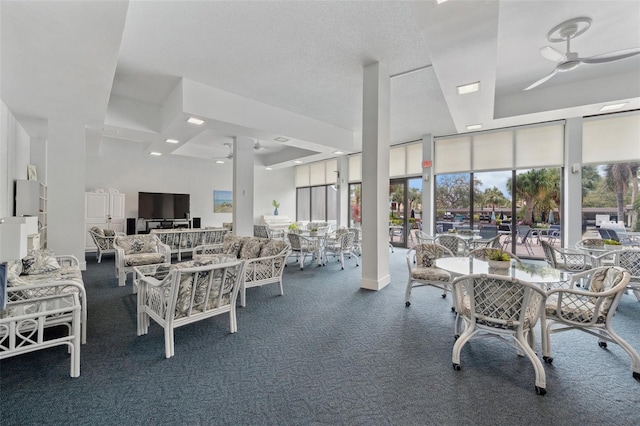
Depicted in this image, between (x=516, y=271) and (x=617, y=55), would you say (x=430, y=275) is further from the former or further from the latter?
(x=617, y=55)

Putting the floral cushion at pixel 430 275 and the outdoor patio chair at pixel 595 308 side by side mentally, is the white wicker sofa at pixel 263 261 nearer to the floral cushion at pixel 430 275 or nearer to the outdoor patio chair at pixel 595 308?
the floral cushion at pixel 430 275

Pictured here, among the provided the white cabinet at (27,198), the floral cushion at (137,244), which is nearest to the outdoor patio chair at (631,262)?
the floral cushion at (137,244)

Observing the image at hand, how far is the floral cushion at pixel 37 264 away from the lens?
3447 mm

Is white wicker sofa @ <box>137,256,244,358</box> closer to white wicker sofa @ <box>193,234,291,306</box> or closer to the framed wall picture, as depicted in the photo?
white wicker sofa @ <box>193,234,291,306</box>

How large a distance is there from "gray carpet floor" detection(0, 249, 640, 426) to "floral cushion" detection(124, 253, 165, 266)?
144cm

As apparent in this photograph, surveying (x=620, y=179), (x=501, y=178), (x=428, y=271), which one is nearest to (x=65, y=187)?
(x=428, y=271)

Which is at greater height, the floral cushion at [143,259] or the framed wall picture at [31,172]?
the framed wall picture at [31,172]

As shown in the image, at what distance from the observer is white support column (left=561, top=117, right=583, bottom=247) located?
6195 mm

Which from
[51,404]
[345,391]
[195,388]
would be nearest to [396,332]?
[345,391]

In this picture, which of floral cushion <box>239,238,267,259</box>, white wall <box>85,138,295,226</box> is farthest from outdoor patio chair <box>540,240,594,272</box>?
white wall <box>85,138,295,226</box>

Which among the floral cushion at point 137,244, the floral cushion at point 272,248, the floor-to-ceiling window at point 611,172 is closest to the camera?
the floral cushion at point 272,248

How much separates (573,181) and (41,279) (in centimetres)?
929

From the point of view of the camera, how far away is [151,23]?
343 cm

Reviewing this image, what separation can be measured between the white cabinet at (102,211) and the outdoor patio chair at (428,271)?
340 inches
